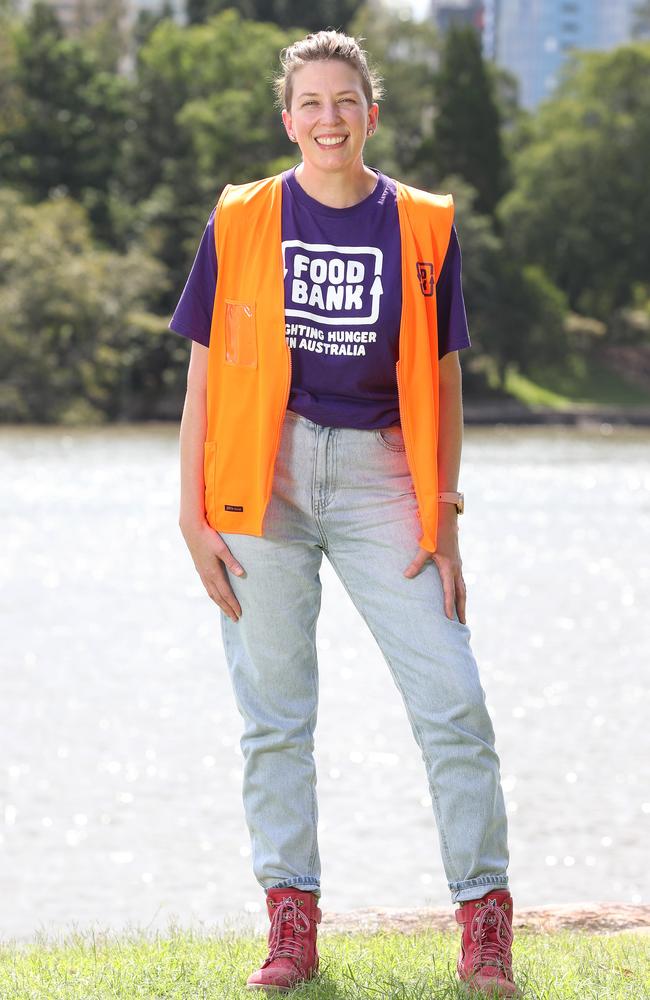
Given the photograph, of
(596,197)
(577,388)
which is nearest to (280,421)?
(577,388)

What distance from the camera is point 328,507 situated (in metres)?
3.28

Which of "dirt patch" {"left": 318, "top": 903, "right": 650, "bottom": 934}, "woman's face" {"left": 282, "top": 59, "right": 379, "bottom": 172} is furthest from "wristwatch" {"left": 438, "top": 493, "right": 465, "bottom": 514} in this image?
"dirt patch" {"left": 318, "top": 903, "right": 650, "bottom": 934}

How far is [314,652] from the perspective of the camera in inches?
133

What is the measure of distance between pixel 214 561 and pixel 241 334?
1.58ft

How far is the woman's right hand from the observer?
10.9 feet

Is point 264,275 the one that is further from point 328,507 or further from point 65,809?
point 65,809

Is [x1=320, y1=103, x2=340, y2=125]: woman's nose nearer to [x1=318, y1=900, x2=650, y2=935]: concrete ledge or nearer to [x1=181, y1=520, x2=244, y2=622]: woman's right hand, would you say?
[x1=181, y1=520, x2=244, y2=622]: woman's right hand

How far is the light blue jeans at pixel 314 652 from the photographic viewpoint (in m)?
3.19

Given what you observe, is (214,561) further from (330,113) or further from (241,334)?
(330,113)

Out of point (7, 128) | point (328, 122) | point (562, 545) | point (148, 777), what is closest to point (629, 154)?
point (7, 128)

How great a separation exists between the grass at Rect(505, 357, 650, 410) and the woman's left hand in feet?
166

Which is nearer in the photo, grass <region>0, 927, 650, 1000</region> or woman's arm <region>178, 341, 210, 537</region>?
grass <region>0, 927, 650, 1000</region>

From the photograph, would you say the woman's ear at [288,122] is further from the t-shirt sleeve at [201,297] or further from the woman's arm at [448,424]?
the woman's arm at [448,424]

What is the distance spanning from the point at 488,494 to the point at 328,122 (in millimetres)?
23430
